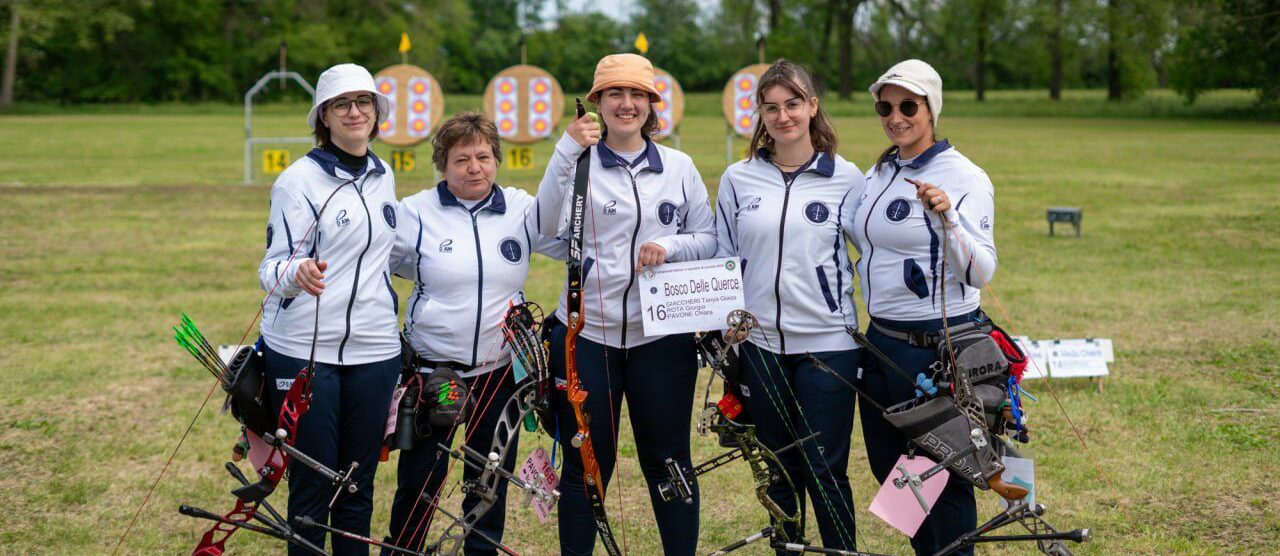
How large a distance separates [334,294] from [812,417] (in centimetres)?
144

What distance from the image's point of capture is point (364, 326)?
3.22 meters

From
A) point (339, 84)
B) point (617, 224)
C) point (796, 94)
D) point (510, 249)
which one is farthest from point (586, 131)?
point (339, 84)

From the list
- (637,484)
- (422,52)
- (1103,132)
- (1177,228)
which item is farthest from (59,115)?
(637,484)

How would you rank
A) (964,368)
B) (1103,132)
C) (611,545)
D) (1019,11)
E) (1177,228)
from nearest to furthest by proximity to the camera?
(964,368)
(611,545)
(1177,228)
(1103,132)
(1019,11)

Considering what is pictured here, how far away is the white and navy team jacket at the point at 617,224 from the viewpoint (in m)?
3.26

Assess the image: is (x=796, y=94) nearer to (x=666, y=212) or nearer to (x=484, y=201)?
(x=666, y=212)

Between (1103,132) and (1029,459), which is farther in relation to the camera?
(1103,132)

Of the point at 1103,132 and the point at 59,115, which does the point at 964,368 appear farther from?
the point at 59,115

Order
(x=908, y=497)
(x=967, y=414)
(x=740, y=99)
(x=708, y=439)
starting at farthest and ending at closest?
(x=740, y=99), (x=708, y=439), (x=908, y=497), (x=967, y=414)

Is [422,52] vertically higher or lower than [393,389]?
higher

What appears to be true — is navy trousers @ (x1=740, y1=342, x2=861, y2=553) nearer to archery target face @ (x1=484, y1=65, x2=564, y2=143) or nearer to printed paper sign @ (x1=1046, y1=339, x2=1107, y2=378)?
printed paper sign @ (x1=1046, y1=339, x2=1107, y2=378)

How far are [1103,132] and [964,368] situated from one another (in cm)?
2950

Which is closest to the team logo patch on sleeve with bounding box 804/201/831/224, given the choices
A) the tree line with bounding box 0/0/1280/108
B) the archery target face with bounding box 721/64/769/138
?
the archery target face with bounding box 721/64/769/138

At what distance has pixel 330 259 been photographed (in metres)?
3.17
